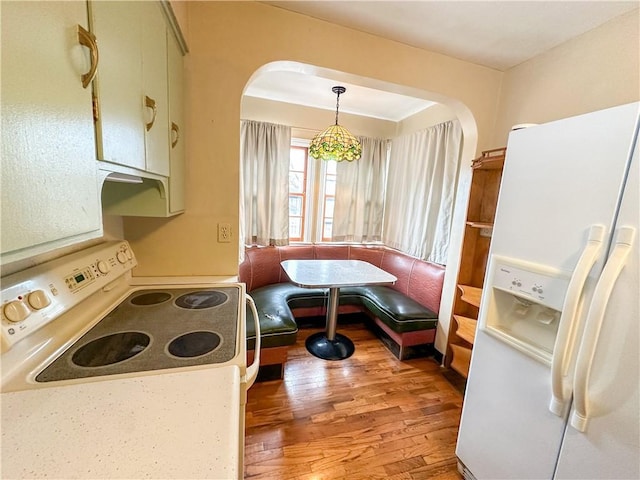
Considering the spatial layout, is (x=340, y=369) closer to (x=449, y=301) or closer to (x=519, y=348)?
(x=449, y=301)

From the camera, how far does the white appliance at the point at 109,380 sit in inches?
18.5

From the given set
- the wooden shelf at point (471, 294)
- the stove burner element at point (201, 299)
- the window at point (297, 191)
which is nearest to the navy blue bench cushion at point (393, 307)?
the wooden shelf at point (471, 294)

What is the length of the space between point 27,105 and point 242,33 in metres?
1.36

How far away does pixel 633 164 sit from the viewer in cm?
78

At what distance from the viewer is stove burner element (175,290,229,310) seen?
1176 millimetres

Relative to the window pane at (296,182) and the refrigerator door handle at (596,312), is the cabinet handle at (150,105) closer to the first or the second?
the refrigerator door handle at (596,312)

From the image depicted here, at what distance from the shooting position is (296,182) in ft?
11.0

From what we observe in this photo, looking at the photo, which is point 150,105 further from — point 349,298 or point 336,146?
point 349,298

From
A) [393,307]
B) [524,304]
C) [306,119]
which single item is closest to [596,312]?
[524,304]

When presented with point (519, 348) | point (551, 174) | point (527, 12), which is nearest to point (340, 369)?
point (519, 348)

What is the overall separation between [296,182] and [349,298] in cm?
163

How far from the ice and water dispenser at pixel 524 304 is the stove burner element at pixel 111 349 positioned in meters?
1.46

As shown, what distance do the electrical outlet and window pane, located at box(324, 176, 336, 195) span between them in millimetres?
2049

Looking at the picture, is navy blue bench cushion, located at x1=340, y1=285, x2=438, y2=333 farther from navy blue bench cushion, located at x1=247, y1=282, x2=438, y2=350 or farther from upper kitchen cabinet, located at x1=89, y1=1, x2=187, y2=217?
upper kitchen cabinet, located at x1=89, y1=1, x2=187, y2=217
